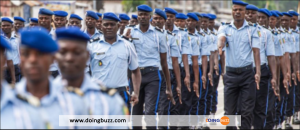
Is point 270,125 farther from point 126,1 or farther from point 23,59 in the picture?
point 126,1

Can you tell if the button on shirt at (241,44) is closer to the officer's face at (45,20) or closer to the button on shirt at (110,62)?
the button on shirt at (110,62)

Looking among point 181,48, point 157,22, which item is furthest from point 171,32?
point 157,22

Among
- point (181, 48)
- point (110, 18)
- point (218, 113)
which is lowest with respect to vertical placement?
point (218, 113)

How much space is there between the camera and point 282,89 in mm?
12812

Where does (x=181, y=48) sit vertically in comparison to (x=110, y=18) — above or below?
below

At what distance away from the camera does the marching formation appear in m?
3.76

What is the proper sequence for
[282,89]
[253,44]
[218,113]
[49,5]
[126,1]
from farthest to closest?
[126,1] → [49,5] → [218,113] → [282,89] → [253,44]

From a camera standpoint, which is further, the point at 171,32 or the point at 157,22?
the point at 171,32

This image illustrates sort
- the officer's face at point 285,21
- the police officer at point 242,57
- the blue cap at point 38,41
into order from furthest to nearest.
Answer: the officer's face at point 285,21 → the police officer at point 242,57 → the blue cap at point 38,41

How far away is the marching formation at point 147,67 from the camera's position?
12.3ft

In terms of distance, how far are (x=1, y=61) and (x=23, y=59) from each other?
0.51ft

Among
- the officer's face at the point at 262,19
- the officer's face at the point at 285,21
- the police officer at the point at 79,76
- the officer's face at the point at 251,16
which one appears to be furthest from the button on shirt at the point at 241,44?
the police officer at the point at 79,76

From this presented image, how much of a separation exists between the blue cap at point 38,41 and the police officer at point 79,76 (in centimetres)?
30

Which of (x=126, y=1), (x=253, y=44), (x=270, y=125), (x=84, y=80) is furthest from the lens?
(x=126, y=1)
